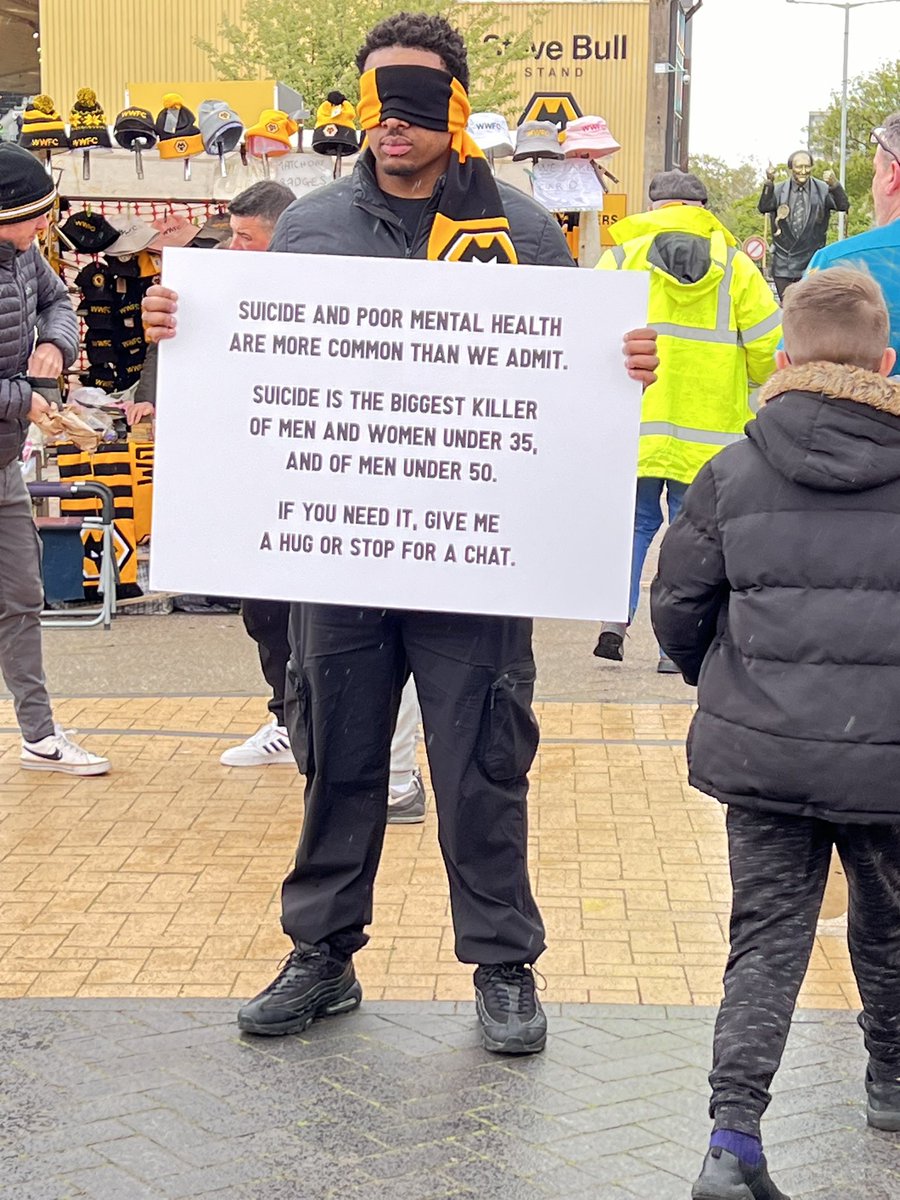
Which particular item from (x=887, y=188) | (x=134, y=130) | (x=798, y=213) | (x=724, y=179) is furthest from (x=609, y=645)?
(x=724, y=179)

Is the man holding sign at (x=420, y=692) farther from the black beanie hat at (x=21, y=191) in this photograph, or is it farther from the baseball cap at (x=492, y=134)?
the baseball cap at (x=492, y=134)

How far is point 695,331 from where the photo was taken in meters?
8.14

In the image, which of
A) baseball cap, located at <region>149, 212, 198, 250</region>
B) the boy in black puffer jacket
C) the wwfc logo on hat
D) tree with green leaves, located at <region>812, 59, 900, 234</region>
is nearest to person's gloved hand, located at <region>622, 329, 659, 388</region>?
the boy in black puffer jacket

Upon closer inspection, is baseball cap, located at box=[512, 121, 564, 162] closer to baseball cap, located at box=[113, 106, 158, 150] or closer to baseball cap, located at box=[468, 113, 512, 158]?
baseball cap, located at box=[468, 113, 512, 158]

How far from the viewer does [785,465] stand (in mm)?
3303

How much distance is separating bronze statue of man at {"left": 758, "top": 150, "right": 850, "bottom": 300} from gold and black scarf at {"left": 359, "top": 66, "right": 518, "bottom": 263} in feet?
64.0

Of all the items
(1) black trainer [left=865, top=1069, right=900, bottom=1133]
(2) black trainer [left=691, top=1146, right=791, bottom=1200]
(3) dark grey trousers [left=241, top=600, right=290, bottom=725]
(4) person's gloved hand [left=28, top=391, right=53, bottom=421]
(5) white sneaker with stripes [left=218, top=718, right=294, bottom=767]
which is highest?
(4) person's gloved hand [left=28, top=391, right=53, bottom=421]

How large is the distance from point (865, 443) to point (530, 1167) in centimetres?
153

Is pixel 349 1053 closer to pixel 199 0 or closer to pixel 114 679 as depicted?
pixel 114 679

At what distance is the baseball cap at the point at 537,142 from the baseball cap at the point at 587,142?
3.9 inches

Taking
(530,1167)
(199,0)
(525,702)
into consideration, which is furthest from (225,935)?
(199,0)

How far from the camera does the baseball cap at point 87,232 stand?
11.6 m

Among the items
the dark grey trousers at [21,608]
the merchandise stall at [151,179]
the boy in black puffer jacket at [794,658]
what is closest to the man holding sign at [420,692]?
the boy in black puffer jacket at [794,658]

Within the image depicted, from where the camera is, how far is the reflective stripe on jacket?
805 cm
